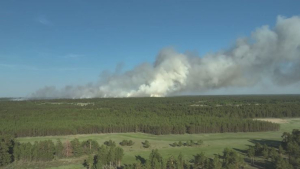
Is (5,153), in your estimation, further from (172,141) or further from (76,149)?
(172,141)

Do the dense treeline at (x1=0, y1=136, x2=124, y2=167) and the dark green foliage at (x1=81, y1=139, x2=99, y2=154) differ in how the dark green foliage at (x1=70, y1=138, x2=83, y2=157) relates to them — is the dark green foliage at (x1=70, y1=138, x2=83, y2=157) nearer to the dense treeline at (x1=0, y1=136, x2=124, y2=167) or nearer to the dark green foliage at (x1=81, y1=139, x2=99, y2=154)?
the dense treeline at (x1=0, y1=136, x2=124, y2=167)

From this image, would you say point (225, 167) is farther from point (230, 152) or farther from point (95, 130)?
point (95, 130)

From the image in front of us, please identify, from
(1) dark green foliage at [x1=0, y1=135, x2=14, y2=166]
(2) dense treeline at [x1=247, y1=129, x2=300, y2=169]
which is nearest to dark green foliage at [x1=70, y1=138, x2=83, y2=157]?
(1) dark green foliage at [x1=0, y1=135, x2=14, y2=166]

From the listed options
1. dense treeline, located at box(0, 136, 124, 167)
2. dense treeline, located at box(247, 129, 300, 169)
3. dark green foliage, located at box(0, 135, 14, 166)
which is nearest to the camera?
dense treeline, located at box(247, 129, 300, 169)

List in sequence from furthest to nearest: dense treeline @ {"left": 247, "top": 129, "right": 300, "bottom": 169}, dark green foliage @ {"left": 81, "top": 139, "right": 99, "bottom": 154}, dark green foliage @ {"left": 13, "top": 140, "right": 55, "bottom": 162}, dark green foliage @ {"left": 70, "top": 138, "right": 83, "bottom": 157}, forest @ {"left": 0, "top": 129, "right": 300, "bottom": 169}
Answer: dark green foliage @ {"left": 81, "top": 139, "right": 99, "bottom": 154} → dark green foliage @ {"left": 70, "top": 138, "right": 83, "bottom": 157} → dark green foliage @ {"left": 13, "top": 140, "right": 55, "bottom": 162} → forest @ {"left": 0, "top": 129, "right": 300, "bottom": 169} → dense treeline @ {"left": 247, "top": 129, "right": 300, "bottom": 169}

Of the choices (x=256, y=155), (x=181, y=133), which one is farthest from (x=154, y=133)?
(x=256, y=155)

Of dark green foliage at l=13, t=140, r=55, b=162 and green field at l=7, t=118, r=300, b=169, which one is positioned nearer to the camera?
green field at l=7, t=118, r=300, b=169

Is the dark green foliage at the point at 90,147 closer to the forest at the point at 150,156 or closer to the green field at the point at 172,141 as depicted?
the forest at the point at 150,156

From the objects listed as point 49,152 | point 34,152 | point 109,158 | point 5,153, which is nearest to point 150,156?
point 109,158
